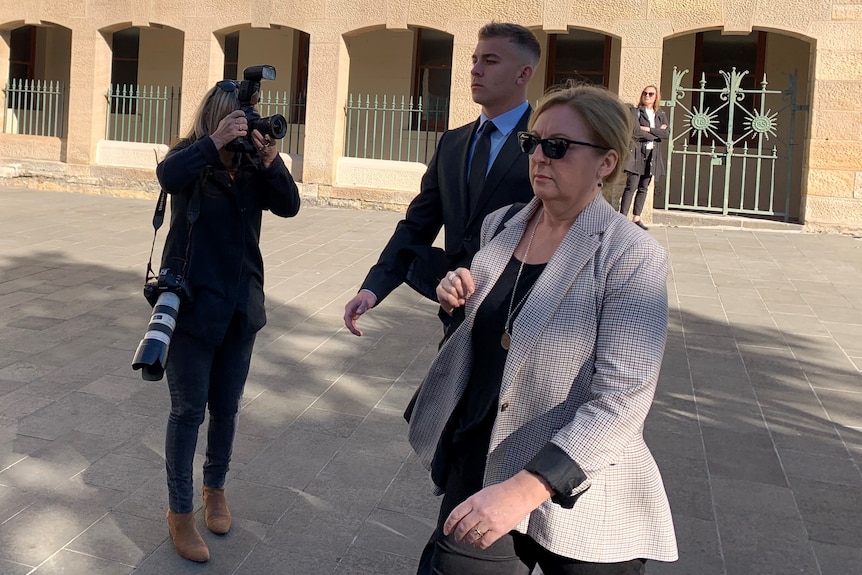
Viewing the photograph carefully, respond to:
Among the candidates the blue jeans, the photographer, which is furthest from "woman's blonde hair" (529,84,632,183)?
the blue jeans

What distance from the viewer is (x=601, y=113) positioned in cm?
225

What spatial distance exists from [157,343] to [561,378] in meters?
1.59

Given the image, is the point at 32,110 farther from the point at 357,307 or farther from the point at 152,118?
the point at 357,307

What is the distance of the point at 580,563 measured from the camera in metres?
2.16

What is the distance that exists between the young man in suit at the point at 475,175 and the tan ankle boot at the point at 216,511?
103cm

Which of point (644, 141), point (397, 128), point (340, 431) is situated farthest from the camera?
point (397, 128)

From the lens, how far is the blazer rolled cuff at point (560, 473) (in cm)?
196

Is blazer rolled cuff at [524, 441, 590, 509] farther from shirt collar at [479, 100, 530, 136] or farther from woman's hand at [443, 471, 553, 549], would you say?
shirt collar at [479, 100, 530, 136]

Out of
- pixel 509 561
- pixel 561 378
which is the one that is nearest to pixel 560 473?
pixel 561 378

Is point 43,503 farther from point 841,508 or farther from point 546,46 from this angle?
point 546,46

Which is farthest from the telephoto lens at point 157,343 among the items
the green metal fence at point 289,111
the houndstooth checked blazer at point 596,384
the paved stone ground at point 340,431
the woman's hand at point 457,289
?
the green metal fence at point 289,111

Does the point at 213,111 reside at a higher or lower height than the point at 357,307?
higher

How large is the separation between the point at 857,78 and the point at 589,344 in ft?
38.9

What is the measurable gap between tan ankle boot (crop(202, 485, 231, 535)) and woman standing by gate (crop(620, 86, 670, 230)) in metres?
8.91
